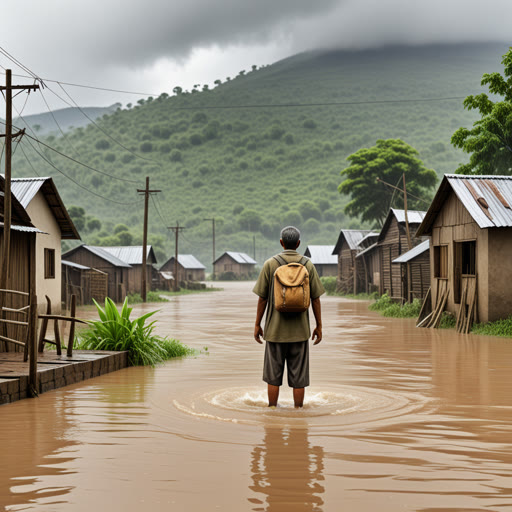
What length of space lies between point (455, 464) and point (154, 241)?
11266 centimetres

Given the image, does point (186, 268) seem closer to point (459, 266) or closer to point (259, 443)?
point (459, 266)

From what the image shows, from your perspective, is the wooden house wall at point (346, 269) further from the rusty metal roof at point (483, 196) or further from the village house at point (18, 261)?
the village house at point (18, 261)

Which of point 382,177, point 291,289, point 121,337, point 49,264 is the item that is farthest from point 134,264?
point 291,289

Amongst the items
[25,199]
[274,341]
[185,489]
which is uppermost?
[25,199]

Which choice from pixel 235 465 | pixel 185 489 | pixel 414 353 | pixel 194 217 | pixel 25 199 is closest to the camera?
pixel 185 489

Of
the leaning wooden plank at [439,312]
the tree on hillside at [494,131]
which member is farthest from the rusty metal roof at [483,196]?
the tree on hillside at [494,131]

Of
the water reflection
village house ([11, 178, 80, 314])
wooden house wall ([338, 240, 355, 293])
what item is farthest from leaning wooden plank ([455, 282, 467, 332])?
wooden house wall ([338, 240, 355, 293])

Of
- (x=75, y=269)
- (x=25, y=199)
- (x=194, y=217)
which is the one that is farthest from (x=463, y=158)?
(x=25, y=199)

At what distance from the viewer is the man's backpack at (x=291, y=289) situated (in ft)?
26.9

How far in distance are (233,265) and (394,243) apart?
67.1m

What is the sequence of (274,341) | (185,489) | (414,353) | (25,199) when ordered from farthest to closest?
(25,199) < (414,353) < (274,341) < (185,489)

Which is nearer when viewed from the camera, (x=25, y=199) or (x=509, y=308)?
(x=509, y=308)

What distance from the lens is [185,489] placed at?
215 inches

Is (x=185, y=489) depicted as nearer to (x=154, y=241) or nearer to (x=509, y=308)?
(x=509, y=308)
